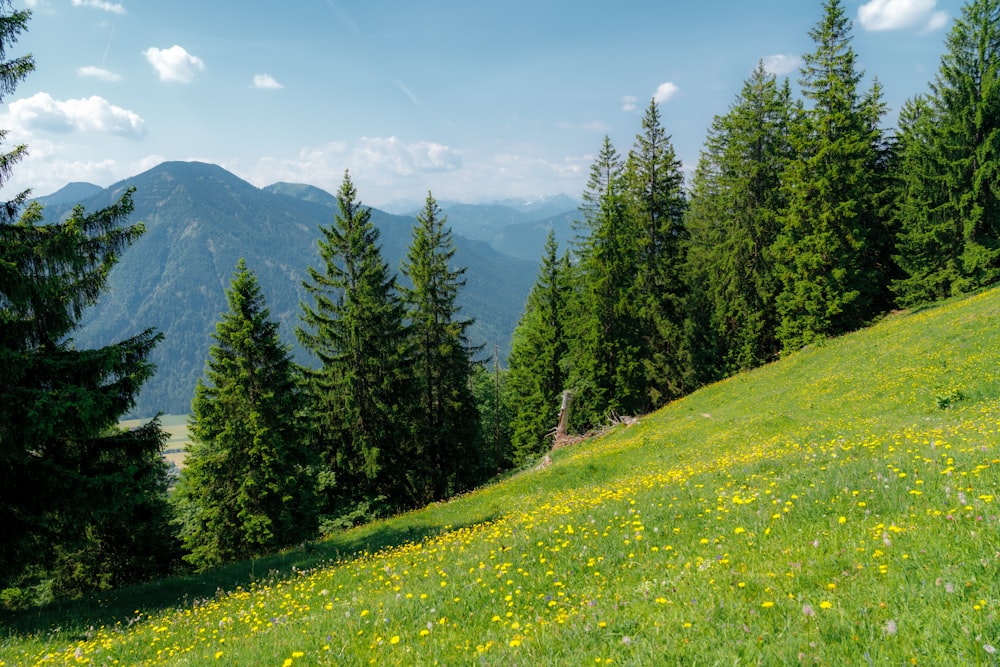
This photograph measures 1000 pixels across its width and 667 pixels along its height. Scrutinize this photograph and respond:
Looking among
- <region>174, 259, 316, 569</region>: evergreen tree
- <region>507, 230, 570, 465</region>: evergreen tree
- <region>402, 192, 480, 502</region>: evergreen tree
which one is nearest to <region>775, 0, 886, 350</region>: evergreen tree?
<region>507, 230, 570, 465</region>: evergreen tree

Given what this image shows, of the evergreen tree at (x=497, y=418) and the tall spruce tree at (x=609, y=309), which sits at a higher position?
the tall spruce tree at (x=609, y=309)

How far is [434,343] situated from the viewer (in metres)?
35.8

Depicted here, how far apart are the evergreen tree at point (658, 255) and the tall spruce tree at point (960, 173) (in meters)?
14.9

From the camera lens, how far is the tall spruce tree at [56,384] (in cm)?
1112

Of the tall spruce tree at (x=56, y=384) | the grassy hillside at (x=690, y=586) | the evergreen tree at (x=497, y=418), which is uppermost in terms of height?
the tall spruce tree at (x=56, y=384)

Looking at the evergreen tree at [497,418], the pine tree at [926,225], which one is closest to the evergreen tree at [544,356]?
the evergreen tree at [497,418]

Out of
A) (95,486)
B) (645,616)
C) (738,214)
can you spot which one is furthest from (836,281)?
(95,486)

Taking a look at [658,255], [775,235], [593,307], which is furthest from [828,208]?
[593,307]

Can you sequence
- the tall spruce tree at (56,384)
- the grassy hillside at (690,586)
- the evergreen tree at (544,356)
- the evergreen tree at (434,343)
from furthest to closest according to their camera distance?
1. the evergreen tree at (544,356)
2. the evergreen tree at (434,343)
3. the tall spruce tree at (56,384)
4. the grassy hillside at (690,586)

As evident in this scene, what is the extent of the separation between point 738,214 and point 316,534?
1426 inches

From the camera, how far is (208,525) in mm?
25844

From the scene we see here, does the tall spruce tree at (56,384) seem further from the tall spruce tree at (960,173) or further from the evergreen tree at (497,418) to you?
the evergreen tree at (497,418)

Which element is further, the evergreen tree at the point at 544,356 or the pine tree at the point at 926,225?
the evergreen tree at the point at 544,356

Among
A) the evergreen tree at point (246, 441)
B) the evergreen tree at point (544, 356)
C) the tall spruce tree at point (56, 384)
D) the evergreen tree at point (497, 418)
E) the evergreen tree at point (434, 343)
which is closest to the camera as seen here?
the tall spruce tree at point (56, 384)
